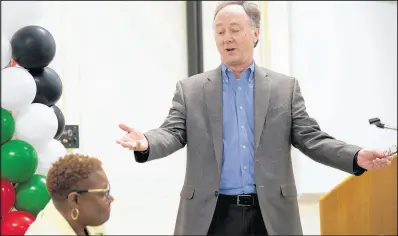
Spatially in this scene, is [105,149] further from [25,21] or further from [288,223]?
[288,223]

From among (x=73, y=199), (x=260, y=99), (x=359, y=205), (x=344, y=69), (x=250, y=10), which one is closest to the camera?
(x=73, y=199)

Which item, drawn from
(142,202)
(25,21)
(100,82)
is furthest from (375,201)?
(25,21)

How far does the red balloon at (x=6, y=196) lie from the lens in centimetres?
241

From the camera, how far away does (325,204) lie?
4312 mm

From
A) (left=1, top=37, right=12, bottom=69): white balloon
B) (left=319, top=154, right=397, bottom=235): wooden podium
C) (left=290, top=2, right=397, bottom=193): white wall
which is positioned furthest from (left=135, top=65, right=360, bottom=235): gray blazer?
(left=290, top=2, right=397, bottom=193): white wall

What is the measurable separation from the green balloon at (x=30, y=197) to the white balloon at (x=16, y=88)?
33 centimetres

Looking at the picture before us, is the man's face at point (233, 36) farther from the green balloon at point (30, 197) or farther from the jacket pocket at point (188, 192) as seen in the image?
the green balloon at point (30, 197)

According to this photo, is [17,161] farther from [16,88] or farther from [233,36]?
[233,36]

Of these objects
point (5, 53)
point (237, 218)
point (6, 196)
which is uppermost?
point (5, 53)

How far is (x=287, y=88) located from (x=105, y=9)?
2903 millimetres

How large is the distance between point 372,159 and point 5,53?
154cm

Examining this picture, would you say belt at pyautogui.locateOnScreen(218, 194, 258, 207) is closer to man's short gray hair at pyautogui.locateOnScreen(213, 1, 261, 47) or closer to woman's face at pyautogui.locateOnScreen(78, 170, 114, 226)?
woman's face at pyautogui.locateOnScreen(78, 170, 114, 226)

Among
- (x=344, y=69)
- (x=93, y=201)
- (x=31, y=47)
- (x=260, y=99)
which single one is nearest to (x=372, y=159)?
(x=260, y=99)

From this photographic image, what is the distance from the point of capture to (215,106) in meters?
2.56
